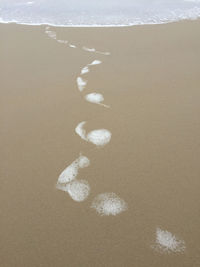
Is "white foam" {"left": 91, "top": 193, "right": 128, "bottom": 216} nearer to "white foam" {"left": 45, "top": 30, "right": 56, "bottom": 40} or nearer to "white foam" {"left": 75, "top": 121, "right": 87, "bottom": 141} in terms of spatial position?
"white foam" {"left": 75, "top": 121, "right": 87, "bottom": 141}

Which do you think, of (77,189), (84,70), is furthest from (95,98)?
(77,189)

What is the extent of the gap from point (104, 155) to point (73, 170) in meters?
0.20

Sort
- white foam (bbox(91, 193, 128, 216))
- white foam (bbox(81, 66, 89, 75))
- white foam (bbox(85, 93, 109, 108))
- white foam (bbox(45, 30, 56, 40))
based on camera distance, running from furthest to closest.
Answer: white foam (bbox(45, 30, 56, 40))
white foam (bbox(81, 66, 89, 75))
white foam (bbox(85, 93, 109, 108))
white foam (bbox(91, 193, 128, 216))

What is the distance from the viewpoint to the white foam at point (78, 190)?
136 centimetres

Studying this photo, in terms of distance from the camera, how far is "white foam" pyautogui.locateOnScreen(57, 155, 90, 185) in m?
1.46

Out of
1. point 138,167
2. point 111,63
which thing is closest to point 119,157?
point 138,167

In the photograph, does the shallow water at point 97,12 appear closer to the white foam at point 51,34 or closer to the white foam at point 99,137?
the white foam at point 51,34

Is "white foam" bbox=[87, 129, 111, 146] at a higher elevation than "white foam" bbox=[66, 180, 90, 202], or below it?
higher

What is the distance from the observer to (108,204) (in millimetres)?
1329

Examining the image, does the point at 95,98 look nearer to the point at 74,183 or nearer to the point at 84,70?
the point at 84,70

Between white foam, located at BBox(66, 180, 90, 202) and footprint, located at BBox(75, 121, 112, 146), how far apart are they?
1.05ft

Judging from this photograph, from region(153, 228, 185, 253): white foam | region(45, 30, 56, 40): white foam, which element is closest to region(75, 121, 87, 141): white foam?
region(153, 228, 185, 253): white foam

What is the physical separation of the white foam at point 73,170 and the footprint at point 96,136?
156 mm

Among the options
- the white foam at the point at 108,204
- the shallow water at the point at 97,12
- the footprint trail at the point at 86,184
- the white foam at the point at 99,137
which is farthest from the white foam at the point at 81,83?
the shallow water at the point at 97,12
